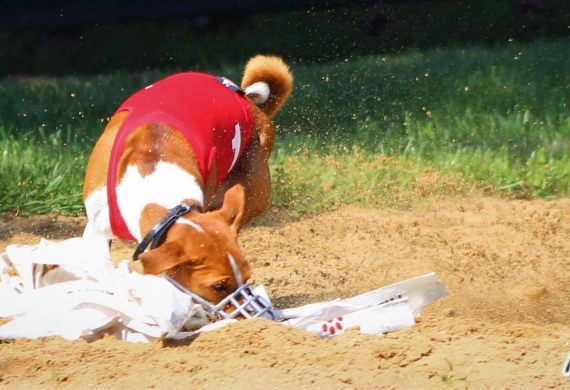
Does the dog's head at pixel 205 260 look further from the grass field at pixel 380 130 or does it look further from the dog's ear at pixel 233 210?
the grass field at pixel 380 130

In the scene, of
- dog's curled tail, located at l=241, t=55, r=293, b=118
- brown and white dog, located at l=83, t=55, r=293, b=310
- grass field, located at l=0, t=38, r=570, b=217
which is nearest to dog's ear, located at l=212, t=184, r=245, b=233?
brown and white dog, located at l=83, t=55, r=293, b=310

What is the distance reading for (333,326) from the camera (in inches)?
133

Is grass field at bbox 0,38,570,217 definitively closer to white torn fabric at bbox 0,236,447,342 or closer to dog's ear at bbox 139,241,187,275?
white torn fabric at bbox 0,236,447,342

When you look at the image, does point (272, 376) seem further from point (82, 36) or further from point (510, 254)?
point (82, 36)

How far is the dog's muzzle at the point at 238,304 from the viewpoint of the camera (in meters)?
3.27

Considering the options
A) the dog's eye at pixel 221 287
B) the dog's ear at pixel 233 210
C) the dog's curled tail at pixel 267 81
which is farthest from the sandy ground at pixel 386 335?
the dog's curled tail at pixel 267 81

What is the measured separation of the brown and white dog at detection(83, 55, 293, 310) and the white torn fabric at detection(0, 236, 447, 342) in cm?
13

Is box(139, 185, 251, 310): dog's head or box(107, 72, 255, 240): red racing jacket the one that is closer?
box(139, 185, 251, 310): dog's head

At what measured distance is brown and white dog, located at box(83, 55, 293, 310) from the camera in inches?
129

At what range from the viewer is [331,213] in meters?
5.65

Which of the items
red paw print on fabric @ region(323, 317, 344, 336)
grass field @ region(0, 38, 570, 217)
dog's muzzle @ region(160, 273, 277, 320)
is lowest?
grass field @ region(0, 38, 570, 217)

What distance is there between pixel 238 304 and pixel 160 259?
14.6 inches

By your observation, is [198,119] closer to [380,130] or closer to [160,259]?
[160,259]

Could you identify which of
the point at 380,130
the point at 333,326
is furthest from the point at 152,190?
the point at 380,130
